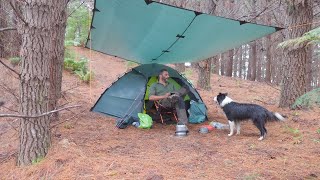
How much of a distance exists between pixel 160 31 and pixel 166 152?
1945mm

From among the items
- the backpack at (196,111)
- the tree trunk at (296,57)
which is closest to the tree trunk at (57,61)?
the backpack at (196,111)

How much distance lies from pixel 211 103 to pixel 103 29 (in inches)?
150

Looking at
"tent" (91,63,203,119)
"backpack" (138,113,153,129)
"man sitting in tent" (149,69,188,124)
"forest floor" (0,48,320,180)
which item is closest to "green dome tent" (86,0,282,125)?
"tent" (91,63,203,119)

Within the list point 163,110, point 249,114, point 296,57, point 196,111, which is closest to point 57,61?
point 163,110

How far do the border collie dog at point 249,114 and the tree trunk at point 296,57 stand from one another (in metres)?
1.74

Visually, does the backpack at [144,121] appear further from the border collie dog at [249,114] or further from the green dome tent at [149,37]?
the border collie dog at [249,114]

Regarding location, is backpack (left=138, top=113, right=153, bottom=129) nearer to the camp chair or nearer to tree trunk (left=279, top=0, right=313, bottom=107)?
the camp chair

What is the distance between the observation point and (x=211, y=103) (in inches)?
314

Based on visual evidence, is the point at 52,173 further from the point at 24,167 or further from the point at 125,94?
the point at 125,94

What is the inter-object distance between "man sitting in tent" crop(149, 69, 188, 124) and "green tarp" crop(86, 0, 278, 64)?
25.2 inches

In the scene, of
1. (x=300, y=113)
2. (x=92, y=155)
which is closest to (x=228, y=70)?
(x=300, y=113)

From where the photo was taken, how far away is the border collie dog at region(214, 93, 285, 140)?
4.64m

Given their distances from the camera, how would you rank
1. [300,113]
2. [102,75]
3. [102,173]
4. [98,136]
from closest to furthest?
[102,173], [98,136], [300,113], [102,75]

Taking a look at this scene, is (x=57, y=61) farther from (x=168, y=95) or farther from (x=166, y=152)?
(x=166, y=152)
